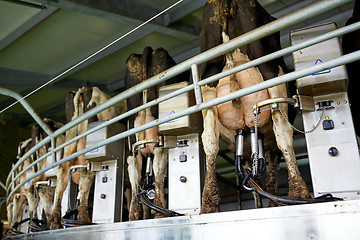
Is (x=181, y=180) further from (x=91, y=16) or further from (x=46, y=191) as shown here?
(x=46, y=191)

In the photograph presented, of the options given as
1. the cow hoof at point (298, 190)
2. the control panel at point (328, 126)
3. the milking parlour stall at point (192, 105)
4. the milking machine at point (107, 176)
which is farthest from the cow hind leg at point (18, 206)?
the control panel at point (328, 126)

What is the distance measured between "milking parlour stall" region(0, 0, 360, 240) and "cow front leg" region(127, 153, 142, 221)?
1 cm

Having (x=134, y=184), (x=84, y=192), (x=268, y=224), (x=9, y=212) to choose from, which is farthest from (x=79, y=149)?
(x=9, y=212)

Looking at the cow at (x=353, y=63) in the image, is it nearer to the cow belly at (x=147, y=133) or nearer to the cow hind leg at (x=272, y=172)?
the cow hind leg at (x=272, y=172)

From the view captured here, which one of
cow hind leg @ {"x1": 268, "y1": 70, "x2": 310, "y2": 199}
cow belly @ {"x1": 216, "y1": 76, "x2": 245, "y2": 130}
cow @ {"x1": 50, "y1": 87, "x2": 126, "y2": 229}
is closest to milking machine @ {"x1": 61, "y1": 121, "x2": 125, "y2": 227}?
cow @ {"x1": 50, "y1": 87, "x2": 126, "y2": 229}

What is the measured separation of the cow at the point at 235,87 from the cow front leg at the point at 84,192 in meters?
1.84

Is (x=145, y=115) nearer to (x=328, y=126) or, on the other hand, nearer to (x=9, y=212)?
(x=328, y=126)

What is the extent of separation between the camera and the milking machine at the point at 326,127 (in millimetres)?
2180

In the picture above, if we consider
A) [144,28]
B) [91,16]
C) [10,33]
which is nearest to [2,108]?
[10,33]

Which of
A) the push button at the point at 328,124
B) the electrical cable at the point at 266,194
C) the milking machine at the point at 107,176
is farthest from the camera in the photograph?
the milking machine at the point at 107,176

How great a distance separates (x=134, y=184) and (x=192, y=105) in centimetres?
107

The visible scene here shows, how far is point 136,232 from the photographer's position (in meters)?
2.48

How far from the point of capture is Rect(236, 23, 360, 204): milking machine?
7.15 feet

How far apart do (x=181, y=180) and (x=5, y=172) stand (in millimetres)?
6839
